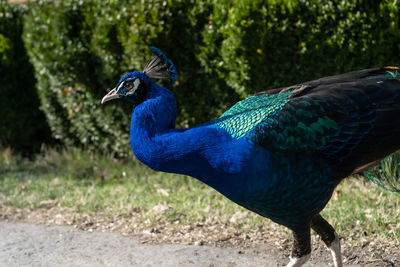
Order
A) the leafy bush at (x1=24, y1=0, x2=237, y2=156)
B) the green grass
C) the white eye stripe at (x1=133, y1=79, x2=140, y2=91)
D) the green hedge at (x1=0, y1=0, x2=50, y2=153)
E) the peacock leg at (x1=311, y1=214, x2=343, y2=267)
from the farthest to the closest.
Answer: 1. the green hedge at (x1=0, y1=0, x2=50, y2=153)
2. the leafy bush at (x1=24, y1=0, x2=237, y2=156)
3. the green grass
4. the peacock leg at (x1=311, y1=214, x2=343, y2=267)
5. the white eye stripe at (x1=133, y1=79, x2=140, y2=91)

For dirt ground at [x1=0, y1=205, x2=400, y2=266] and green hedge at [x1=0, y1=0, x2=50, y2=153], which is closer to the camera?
dirt ground at [x1=0, y1=205, x2=400, y2=266]

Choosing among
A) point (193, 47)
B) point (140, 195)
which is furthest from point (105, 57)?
point (140, 195)

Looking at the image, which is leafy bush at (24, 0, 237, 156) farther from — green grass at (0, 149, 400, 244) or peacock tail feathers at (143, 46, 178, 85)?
peacock tail feathers at (143, 46, 178, 85)

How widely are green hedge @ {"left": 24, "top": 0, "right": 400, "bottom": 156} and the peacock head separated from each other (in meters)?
2.52

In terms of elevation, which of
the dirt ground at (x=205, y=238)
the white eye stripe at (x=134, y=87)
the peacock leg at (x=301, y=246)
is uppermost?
the white eye stripe at (x=134, y=87)

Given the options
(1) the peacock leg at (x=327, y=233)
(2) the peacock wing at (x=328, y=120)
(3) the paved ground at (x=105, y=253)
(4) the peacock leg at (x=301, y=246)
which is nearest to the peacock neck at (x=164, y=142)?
(2) the peacock wing at (x=328, y=120)

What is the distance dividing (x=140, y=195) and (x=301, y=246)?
9.01 ft

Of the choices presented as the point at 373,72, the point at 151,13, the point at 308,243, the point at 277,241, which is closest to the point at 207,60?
the point at 151,13

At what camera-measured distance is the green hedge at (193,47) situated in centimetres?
503

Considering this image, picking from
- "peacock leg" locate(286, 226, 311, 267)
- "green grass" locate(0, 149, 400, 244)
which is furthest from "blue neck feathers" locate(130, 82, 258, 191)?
"green grass" locate(0, 149, 400, 244)

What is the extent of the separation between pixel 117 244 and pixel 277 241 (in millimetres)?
1343

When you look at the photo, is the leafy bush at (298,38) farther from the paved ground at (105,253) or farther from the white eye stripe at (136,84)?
the white eye stripe at (136,84)

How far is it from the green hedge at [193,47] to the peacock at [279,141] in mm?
2289

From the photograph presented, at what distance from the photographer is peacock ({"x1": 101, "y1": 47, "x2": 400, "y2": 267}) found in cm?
262
